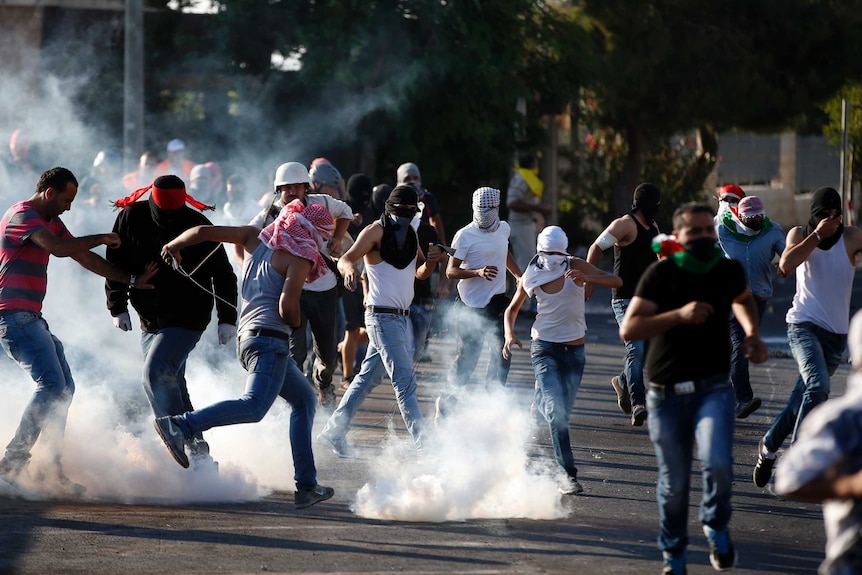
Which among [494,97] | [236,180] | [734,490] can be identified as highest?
[494,97]

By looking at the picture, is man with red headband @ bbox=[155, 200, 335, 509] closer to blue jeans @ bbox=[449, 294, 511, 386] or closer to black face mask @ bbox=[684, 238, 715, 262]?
black face mask @ bbox=[684, 238, 715, 262]

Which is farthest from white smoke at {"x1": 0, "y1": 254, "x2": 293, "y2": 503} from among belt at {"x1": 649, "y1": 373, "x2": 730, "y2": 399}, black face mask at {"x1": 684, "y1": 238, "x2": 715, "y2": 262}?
black face mask at {"x1": 684, "y1": 238, "x2": 715, "y2": 262}

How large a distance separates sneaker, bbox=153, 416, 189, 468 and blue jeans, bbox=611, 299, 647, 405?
3.69 meters

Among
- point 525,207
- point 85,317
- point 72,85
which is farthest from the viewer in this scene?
point 72,85

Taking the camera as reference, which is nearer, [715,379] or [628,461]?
[715,379]

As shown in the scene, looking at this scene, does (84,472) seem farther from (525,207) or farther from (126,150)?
(525,207)

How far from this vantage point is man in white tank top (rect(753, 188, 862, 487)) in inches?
289

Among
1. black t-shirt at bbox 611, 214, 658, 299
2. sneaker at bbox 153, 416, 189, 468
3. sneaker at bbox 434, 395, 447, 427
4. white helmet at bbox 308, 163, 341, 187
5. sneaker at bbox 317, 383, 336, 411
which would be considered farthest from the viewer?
white helmet at bbox 308, 163, 341, 187

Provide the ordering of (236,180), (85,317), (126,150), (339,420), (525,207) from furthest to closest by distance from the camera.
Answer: (525,207) < (126,150) < (236,180) < (85,317) < (339,420)

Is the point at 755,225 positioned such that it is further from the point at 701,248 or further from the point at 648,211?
the point at 701,248

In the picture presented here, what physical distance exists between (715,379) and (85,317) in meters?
7.91

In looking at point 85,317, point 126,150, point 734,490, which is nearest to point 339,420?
point 734,490

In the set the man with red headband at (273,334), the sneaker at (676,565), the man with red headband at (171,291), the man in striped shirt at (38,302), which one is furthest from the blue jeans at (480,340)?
the sneaker at (676,565)

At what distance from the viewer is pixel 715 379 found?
5.24m
